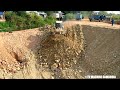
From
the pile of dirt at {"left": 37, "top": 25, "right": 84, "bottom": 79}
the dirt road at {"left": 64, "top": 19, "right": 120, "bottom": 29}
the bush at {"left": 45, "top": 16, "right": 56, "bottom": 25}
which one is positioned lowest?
the pile of dirt at {"left": 37, "top": 25, "right": 84, "bottom": 79}

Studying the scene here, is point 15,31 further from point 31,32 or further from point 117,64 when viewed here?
point 117,64

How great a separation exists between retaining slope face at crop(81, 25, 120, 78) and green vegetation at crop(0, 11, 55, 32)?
85cm

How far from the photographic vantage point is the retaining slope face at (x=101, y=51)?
68.1 feet

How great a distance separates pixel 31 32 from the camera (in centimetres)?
2081

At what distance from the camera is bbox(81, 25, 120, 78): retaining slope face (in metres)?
20.8

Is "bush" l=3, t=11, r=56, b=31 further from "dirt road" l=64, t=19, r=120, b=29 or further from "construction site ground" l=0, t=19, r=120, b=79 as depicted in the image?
"dirt road" l=64, t=19, r=120, b=29

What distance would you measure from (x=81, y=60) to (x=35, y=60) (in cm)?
90

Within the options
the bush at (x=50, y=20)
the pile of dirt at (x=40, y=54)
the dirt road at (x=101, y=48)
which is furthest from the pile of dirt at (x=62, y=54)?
the bush at (x=50, y=20)

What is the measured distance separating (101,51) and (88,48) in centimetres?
27

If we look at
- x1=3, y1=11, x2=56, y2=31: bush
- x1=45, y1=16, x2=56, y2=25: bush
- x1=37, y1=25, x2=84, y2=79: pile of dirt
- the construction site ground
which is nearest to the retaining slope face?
the construction site ground

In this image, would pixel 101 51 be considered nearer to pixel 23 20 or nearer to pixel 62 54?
pixel 62 54

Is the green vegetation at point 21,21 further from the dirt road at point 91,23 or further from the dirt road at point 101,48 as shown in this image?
the dirt road at point 101,48

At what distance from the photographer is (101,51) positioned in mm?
20828
